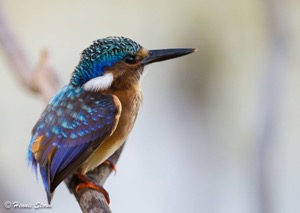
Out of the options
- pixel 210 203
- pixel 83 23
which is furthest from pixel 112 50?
pixel 83 23

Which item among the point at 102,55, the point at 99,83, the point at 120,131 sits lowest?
the point at 120,131

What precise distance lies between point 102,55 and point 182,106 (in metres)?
2.33

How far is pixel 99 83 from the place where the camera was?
3.59 m

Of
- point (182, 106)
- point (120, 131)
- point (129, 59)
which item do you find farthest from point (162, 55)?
point (182, 106)

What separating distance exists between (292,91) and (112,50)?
277 centimetres

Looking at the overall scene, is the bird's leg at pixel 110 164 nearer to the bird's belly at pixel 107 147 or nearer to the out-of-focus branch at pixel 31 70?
the bird's belly at pixel 107 147

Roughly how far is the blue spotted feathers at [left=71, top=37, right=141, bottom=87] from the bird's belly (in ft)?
0.87

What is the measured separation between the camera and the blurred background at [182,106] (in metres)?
5.55

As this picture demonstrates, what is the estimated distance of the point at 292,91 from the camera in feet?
19.7

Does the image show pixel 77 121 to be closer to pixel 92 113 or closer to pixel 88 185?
pixel 92 113

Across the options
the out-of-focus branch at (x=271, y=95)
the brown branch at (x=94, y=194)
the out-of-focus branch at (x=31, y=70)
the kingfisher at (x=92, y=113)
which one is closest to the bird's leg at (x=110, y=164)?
the brown branch at (x=94, y=194)

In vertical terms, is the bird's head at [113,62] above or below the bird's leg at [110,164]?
above

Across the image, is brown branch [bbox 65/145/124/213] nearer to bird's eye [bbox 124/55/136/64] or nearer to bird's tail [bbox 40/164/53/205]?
bird's tail [bbox 40/164/53/205]

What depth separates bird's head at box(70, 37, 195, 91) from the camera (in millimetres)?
3582
